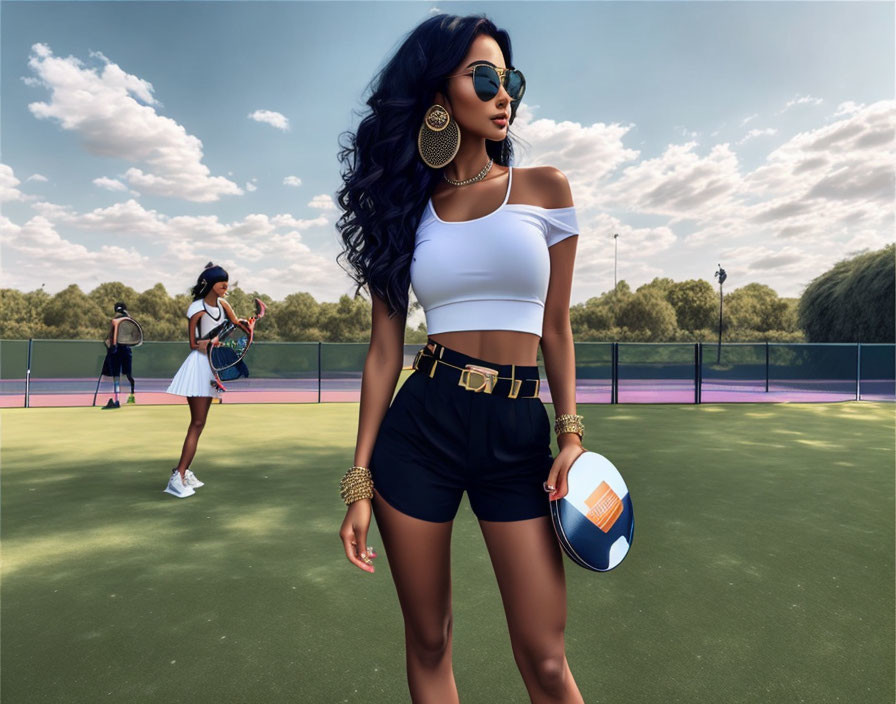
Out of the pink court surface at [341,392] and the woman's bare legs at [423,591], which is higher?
the woman's bare legs at [423,591]

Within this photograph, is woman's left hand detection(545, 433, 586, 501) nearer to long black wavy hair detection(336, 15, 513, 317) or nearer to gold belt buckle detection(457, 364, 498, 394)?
gold belt buckle detection(457, 364, 498, 394)

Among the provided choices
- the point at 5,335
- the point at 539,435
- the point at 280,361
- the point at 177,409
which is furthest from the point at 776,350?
the point at 5,335

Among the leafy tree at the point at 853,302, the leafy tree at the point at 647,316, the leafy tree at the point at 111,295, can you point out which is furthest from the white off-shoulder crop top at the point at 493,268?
the leafy tree at the point at 111,295

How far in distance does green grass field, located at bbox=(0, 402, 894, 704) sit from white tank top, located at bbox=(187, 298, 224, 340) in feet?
4.98

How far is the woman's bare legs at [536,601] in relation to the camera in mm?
1353

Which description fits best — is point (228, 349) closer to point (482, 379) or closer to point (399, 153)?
point (399, 153)

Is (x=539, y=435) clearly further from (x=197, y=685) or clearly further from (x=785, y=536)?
(x=785, y=536)

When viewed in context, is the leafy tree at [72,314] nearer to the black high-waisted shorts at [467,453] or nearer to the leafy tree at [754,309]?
the black high-waisted shorts at [467,453]

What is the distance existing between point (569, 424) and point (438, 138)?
872 millimetres

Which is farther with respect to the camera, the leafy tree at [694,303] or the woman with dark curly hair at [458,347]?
the leafy tree at [694,303]

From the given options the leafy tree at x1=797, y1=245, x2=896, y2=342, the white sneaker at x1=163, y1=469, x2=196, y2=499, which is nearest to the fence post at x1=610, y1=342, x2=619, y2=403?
the white sneaker at x1=163, y1=469, x2=196, y2=499

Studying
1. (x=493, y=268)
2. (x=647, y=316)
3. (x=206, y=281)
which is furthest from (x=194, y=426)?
(x=647, y=316)

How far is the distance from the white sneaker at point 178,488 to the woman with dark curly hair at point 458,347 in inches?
168

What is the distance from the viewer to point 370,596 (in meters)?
3.08
